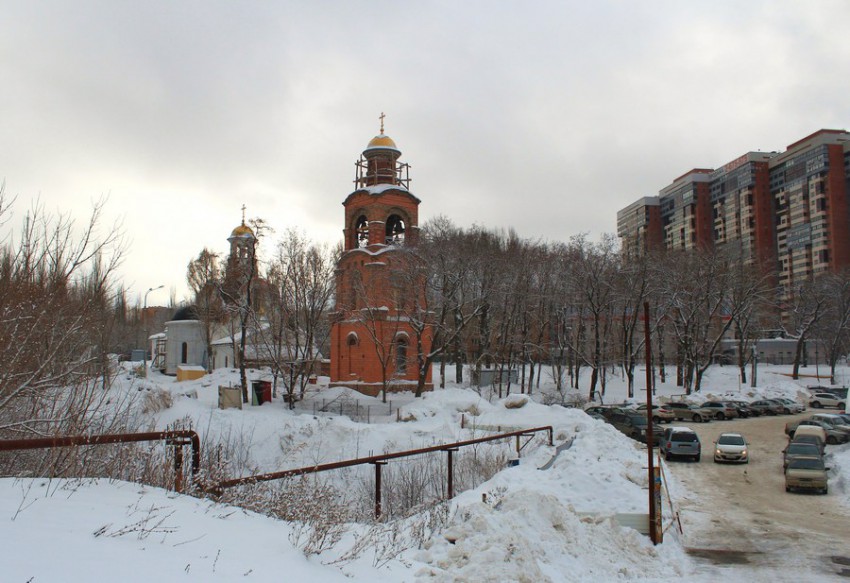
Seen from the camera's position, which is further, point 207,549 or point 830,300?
point 830,300

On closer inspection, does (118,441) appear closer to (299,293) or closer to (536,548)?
(536,548)

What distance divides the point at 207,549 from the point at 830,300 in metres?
68.2

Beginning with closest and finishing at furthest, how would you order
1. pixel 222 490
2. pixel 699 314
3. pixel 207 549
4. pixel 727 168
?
pixel 207 549
pixel 222 490
pixel 699 314
pixel 727 168

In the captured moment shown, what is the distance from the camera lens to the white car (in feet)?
147

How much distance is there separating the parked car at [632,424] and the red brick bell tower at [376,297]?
12416 mm

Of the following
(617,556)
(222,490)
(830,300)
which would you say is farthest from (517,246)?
(222,490)

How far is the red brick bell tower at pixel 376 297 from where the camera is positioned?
39281 millimetres

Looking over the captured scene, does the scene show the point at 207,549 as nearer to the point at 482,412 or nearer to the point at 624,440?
the point at 624,440

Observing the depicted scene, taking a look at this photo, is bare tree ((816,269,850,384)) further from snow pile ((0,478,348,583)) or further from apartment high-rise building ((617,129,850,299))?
snow pile ((0,478,348,583))

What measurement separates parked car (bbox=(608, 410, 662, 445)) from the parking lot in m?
4.31

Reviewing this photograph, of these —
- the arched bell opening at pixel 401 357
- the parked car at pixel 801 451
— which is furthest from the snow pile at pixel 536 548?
the arched bell opening at pixel 401 357

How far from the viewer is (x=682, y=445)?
969 inches

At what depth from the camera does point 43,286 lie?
8.50 meters

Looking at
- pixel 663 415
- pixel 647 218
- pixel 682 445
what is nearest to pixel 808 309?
pixel 663 415
